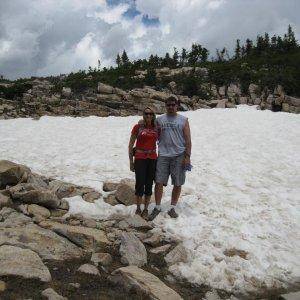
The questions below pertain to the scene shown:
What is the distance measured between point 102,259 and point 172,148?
9.92 feet

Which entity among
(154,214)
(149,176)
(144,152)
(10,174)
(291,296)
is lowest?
(291,296)

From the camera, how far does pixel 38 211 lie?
784cm

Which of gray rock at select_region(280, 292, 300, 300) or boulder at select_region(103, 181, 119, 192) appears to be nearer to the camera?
gray rock at select_region(280, 292, 300, 300)

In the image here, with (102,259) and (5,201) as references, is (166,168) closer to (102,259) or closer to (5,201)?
(102,259)

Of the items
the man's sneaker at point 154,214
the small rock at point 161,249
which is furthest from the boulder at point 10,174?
the small rock at point 161,249

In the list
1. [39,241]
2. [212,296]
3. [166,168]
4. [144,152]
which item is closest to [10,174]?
[39,241]

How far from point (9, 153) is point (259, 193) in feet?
29.0

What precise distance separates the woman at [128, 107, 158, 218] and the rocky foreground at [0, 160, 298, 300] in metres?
0.74

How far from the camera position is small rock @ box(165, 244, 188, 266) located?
6.49 meters

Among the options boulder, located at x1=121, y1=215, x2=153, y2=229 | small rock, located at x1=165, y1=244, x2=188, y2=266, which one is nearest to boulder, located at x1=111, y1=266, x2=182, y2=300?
small rock, located at x1=165, y1=244, x2=188, y2=266

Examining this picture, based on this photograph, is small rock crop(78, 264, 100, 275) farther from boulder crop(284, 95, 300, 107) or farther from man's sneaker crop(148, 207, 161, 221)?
boulder crop(284, 95, 300, 107)

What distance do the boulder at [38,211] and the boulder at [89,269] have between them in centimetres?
227

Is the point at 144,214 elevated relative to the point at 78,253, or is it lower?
elevated

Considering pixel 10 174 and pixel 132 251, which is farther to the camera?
pixel 10 174
